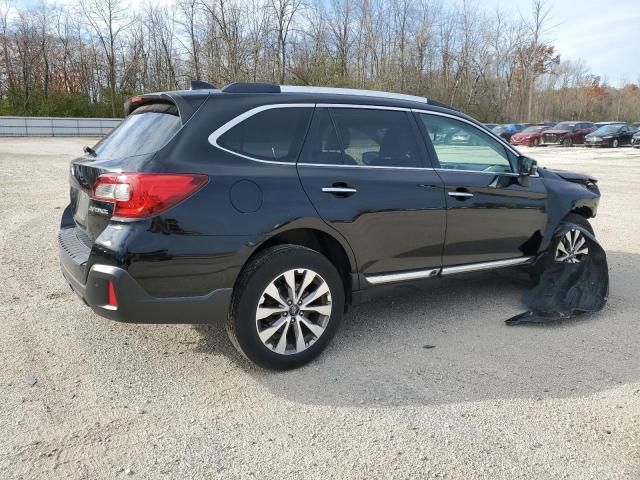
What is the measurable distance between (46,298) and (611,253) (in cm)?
641

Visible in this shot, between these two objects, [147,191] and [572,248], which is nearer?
[147,191]

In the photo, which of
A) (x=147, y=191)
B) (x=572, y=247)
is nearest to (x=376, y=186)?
(x=147, y=191)

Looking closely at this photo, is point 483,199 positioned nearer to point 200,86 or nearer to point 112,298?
point 200,86

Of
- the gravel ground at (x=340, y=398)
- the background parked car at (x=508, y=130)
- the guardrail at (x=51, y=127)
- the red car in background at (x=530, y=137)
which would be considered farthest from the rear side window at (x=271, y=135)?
the background parked car at (x=508, y=130)

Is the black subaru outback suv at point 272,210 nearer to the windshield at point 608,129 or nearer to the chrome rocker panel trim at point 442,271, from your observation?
the chrome rocker panel trim at point 442,271

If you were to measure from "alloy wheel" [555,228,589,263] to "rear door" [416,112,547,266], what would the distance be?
30cm

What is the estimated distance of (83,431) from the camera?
285cm

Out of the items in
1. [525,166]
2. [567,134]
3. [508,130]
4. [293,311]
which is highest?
[508,130]

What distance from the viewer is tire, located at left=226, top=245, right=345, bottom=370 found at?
3365 mm

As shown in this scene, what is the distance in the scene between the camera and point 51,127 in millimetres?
40219

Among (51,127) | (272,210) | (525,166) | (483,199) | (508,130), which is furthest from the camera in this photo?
(508,130)

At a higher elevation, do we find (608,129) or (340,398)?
(608,129)

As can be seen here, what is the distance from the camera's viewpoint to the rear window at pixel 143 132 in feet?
10.9

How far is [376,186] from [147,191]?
156 cm
